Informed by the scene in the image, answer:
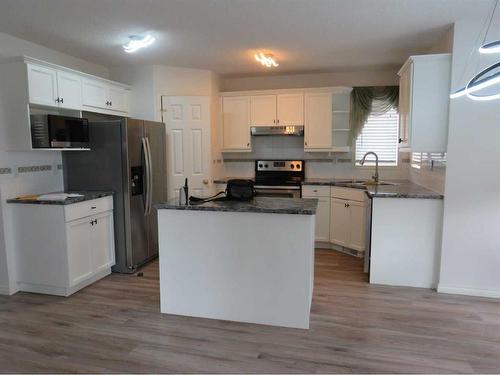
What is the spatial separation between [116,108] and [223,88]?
1677 millimetres

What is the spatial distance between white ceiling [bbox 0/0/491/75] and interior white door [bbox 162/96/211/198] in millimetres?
561

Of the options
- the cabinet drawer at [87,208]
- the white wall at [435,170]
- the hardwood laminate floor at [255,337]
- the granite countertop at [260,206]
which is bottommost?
the hardwood laminate floor at [255,337]

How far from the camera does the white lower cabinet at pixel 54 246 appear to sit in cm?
315

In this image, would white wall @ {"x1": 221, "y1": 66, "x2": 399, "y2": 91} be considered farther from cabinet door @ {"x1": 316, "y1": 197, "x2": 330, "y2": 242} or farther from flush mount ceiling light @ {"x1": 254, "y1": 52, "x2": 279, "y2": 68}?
cabinet door @ {"x1": 316, "y1": 197, "x2": 330, "y2": 242}

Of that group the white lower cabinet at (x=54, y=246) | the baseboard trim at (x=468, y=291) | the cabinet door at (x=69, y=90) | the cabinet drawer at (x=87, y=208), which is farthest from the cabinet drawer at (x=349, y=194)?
the cabinet door at (x=69, y=90)

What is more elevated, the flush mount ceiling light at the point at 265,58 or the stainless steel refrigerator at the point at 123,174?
the flush mount ceiling light at the point at 265,58

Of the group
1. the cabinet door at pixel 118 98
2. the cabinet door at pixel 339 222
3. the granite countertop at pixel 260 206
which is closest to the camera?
the granite countertop at pixel 260 206

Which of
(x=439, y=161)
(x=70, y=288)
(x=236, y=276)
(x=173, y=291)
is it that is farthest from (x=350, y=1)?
(x=70, y=288)

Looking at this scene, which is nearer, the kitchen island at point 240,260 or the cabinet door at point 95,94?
the kitchen island at point 240,260

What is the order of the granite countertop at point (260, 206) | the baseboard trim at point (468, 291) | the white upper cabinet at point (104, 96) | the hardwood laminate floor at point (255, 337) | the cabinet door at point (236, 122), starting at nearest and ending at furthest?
1. the hardwood laminate floor at point (255, 337)
2. the granite countertop at point (260, 206)
3. the baseboard trim at point (468, 291)
4. the white upper cabinet at point (104, 96)
5. the cabinet door at point (236, 122)

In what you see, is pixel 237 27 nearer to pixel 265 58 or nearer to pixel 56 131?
pixel 265 58

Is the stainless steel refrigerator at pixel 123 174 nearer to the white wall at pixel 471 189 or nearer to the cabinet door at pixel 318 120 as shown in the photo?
the cabinet door at pixel 318 120

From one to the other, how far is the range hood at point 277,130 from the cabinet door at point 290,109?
7 cm

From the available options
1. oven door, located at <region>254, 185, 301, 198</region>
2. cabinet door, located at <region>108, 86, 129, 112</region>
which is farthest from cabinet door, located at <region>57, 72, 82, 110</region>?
oven door, located at <region>254, 185, 301, 198</region>
